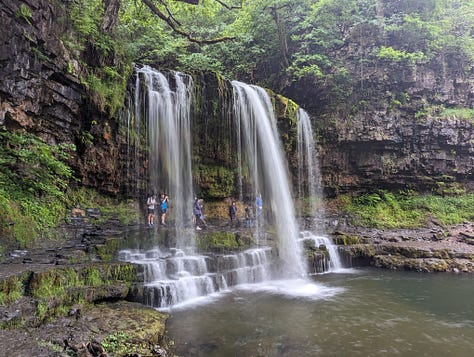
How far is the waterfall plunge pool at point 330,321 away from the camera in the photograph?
590cm

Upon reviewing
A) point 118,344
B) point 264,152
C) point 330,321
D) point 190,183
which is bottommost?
point 330,321

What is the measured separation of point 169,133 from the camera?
45.1 ft

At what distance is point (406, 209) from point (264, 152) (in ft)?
31.3

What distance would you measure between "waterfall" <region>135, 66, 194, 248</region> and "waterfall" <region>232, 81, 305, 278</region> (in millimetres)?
2749

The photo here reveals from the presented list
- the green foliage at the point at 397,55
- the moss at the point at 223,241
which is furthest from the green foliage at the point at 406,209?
the moss at the point at 223,241

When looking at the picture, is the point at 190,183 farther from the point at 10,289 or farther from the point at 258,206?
the point at 10,289

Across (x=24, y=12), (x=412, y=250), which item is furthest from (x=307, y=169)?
(x=24, y=12)

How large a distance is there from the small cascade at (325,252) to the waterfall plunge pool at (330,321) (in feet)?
6.63

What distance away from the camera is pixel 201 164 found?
1634 centimetres

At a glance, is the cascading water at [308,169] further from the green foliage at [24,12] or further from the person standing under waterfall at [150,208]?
the green foliage at [24,12]

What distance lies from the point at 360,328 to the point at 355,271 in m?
6.54

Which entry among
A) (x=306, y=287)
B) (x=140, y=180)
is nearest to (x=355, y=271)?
(x=306, y=287)

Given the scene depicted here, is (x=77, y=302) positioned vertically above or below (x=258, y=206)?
below

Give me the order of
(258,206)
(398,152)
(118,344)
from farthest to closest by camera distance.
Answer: (398,152) < (258,206) < (118,344)
